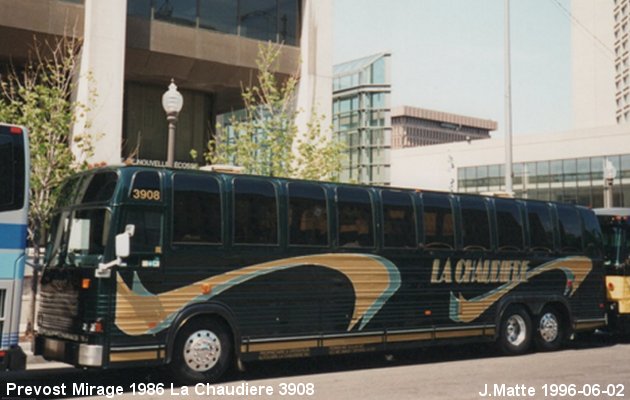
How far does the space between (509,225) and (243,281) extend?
6.71 metres

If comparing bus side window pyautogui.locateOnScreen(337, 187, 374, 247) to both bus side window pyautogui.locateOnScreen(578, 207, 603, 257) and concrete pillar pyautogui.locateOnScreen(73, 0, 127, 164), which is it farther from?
concrete pillar pyautogui.locateOnScreen(73, 0, 127, 164)

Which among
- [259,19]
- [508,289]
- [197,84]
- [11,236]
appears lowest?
[508,289]

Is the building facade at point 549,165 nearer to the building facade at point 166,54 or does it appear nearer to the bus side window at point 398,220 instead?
the building facade at point 166,54

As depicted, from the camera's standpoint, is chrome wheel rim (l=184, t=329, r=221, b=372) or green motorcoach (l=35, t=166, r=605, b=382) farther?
chrome wheel rim (l=184, t=329, r=221, b=372)

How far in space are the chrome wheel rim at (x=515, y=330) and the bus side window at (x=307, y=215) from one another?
17.3ft

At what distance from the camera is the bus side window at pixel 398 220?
14.2m

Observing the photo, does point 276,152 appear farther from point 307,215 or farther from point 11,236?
point 11,236

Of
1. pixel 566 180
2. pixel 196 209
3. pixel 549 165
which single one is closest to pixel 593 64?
pixel 549 165

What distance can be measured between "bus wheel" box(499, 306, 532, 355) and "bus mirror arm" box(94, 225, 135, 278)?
28.4 ft

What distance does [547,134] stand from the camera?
87500mm

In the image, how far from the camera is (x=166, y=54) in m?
24.7

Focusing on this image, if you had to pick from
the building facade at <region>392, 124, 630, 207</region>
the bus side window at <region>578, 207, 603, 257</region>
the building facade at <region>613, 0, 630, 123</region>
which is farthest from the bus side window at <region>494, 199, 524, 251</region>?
the building facade at <region>613, 0, 630, 123</region>

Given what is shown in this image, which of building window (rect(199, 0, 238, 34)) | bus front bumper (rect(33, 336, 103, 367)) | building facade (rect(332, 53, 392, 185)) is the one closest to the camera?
bus front bumper (rect(33, 336, 103, 367))

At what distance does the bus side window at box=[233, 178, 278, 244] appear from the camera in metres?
12.2
